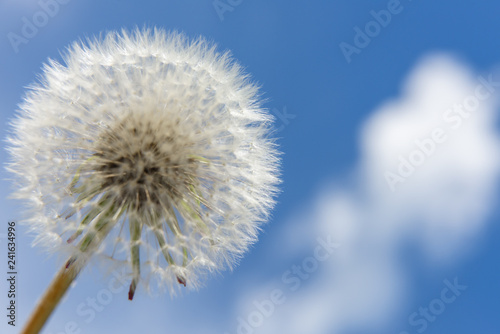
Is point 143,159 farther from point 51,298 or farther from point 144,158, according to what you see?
point 51,298

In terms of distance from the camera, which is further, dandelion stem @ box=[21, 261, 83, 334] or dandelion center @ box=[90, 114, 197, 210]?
dandelion center @ box=[90, 114, 197, 210]

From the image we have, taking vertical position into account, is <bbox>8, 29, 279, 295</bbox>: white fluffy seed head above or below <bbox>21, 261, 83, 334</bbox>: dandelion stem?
above

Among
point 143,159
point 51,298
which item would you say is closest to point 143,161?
point 143,159

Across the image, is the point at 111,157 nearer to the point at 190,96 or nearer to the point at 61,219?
the point at 61,219

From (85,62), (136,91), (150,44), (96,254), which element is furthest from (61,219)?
(150,44)
